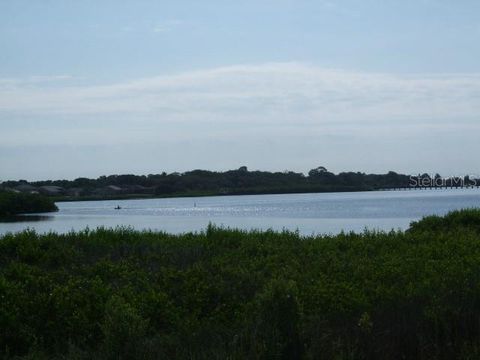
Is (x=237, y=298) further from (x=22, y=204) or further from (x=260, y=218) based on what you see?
(x=22, y=204)

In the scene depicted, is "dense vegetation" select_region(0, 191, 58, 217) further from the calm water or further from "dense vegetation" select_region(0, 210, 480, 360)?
"dense vegetation" select_region(0, 210, 480, 360)

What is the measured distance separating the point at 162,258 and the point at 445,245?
6.17m

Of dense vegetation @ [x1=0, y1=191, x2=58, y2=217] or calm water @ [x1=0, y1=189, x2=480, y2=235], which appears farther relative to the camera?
dense vegetation @ [x1=0, y1=191, x2=58, y2=217]

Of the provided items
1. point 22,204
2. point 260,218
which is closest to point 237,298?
point 260,218

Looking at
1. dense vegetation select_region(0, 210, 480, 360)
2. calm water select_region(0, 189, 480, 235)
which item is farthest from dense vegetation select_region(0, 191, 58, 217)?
dense vegetation select_region(0, 210, 480, 360)

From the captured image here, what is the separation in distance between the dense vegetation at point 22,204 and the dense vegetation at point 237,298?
6035 cm

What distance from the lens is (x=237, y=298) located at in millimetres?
11398

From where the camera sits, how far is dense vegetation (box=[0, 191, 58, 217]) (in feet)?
243

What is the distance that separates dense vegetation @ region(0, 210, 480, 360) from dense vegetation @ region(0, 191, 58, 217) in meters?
60.3

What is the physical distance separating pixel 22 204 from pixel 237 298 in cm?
6941

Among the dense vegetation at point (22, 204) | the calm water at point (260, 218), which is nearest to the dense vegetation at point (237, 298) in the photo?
the calm water at point (260, 218)

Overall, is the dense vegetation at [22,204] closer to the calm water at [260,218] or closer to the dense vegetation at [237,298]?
the calm water at [260,218]

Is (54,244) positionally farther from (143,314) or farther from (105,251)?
(143,314)

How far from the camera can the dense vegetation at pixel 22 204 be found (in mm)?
74000
